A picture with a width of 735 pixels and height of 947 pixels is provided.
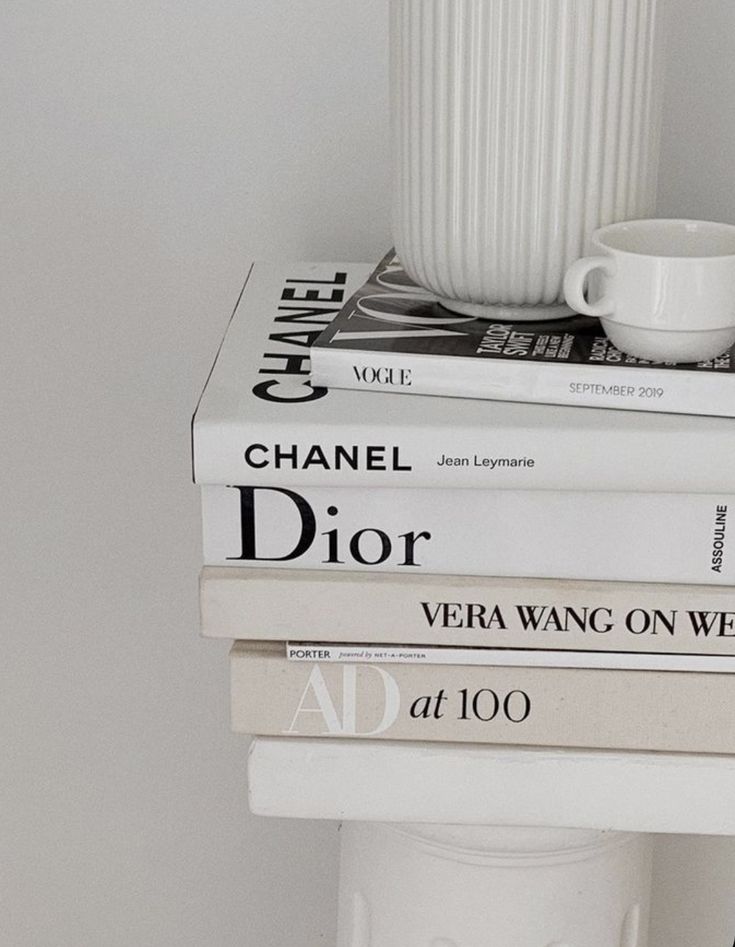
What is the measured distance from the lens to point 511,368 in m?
0.59

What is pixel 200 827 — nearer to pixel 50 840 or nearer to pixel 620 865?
pixel 50 840

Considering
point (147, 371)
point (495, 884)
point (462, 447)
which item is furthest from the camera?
point (147, 371)

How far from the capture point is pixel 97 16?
84 cm

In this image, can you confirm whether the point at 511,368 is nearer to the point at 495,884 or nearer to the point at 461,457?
the point at 461,457

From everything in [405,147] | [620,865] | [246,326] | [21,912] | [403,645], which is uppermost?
[405,147]

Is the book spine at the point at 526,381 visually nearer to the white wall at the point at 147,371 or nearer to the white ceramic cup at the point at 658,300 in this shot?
the white ceramic cup at the point at 658,300

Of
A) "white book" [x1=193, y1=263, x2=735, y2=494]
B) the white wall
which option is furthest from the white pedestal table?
the white wall

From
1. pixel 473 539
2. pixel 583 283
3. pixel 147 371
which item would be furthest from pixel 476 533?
pixel 147 371

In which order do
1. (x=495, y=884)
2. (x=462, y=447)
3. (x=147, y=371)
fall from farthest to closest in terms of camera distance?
(x=147, y=371)
(x=495, y=884)
(x=462, y=447)

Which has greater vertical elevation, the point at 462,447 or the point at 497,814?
the point at 462,447

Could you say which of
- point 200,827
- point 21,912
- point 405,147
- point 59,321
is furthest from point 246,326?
point 21,912

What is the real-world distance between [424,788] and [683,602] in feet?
0.53

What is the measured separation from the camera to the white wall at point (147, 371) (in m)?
0.85

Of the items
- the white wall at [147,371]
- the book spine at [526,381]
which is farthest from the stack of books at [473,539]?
the white wall at [147,371]
